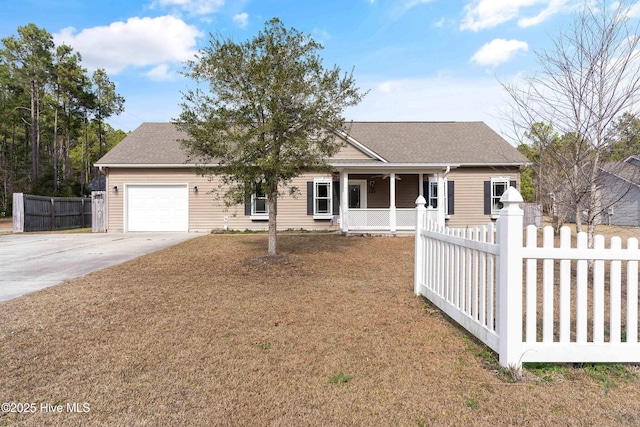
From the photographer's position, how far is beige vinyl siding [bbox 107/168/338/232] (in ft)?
51.4

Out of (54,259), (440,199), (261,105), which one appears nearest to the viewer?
(261,105)

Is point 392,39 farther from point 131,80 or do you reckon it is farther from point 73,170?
point 73,170

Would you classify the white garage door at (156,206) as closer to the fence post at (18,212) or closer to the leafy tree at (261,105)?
the fence post at (18,212)

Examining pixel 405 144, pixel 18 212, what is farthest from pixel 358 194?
pixel 18 212

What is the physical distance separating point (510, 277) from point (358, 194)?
44.2 feet

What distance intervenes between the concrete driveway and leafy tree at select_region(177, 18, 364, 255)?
335 centimetres

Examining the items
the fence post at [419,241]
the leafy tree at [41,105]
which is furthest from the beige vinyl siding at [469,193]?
the leafy tree at [41,105]

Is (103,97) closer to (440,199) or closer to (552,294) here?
(440,199)

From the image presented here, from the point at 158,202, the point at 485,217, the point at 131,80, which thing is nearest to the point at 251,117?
the point at 158,202

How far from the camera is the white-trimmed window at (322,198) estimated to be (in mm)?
15586

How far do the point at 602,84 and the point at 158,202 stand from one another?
49.6ft

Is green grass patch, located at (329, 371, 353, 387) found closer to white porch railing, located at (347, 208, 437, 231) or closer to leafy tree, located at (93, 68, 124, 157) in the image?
white porch railing, located at (347, 208, 437, 231)

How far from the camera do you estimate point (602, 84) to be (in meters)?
5.66

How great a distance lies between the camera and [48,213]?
57.0ft
